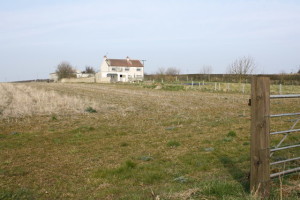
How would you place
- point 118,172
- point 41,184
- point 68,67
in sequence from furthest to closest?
point 68,67 < point 118,172 < point 41,184

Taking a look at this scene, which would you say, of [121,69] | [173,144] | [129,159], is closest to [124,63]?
[121,69]

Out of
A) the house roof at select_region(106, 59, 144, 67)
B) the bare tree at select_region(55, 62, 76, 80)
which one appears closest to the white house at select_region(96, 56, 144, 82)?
the house roof at select_region(106, 59, 144, 67)

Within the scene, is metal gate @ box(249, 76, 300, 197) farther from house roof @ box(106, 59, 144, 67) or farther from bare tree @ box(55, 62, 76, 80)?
bare tree @ box(55, 62, 76, 80)

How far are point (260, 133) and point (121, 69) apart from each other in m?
89.0

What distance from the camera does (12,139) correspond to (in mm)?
11164

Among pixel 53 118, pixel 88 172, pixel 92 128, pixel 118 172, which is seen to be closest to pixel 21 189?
pixel 88 172

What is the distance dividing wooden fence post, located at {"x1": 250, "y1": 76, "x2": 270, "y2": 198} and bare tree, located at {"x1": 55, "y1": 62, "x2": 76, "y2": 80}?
11309 cm

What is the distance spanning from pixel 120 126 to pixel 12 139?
14.3 feet

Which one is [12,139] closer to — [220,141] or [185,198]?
[220,141]

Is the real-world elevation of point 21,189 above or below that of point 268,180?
below

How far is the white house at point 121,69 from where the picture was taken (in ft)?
297

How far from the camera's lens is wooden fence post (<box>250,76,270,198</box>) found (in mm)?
4820

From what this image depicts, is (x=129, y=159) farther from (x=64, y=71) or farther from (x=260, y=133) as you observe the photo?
(x=64, y=71)

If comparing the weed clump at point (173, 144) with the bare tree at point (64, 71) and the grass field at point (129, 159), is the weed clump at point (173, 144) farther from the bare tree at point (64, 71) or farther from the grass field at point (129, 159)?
the bare tree at point (64, 71)
